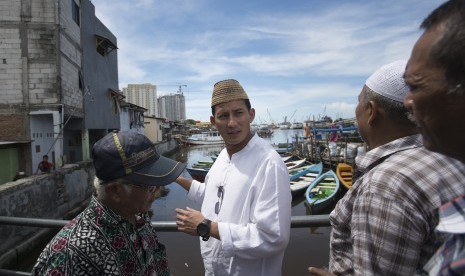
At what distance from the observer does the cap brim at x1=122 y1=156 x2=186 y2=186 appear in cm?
166

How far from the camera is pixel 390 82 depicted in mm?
1438

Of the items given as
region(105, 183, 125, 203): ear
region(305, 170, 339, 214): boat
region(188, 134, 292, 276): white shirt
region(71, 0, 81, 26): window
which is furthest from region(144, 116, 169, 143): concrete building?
region(105, 183, 125, 203): ear

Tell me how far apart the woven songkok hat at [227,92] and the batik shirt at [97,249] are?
1.05 m

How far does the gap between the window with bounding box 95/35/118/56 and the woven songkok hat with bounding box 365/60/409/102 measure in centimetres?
2154

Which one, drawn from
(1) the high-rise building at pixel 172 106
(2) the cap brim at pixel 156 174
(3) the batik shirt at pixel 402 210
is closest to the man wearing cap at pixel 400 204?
(3) the batik shirt at pixel 402 210

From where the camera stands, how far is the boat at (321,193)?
14.2 metres

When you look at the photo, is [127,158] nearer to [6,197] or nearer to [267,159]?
[267,159]

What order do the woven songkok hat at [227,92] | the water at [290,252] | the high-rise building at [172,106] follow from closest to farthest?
the woven songkok hat at [227,92] < the water at [290,252] < the high-rise building at [172,106]

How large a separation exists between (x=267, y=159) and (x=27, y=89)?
14649mm

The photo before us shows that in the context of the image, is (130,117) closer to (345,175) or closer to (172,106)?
(345,175)

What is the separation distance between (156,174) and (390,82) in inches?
47.7

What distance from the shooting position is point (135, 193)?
1679 millimetres

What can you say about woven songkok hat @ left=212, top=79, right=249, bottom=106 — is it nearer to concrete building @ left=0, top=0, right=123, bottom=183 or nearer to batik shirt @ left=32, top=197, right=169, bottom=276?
batik shirt @ left=32, top=197, right=169, bottom=276

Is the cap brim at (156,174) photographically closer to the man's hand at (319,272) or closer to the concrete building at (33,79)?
the man's hand at (319,272)
